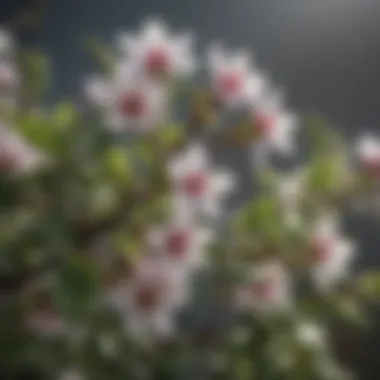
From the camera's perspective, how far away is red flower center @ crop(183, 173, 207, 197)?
86cm

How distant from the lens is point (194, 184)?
86 cm

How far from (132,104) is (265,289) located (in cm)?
26

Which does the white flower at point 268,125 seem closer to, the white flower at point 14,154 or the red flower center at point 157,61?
the red flower center at point 157,61

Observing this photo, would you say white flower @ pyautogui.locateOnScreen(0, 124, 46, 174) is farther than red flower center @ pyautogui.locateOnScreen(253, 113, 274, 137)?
No

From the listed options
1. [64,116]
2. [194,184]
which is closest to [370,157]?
[194,184]

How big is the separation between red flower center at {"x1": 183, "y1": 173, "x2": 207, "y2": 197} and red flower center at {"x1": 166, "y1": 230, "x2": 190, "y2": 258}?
0.05 meters

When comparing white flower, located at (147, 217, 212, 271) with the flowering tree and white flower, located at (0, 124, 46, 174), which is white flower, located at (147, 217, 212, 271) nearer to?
the flowering tree

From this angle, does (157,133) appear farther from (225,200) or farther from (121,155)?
(225,200)

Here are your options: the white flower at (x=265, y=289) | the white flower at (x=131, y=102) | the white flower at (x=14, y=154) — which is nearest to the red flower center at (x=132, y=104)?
the white flower at (x=131, y=102)

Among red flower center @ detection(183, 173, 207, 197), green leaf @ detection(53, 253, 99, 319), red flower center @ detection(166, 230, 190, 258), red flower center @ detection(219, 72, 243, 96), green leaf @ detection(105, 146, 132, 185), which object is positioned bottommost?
green leaf @ detection(53, 253, 99, 319)

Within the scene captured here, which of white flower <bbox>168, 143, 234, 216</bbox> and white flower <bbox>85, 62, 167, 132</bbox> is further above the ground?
white flower <bbox>85, 62, 167, 132</bbox>

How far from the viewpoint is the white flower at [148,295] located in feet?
2.76

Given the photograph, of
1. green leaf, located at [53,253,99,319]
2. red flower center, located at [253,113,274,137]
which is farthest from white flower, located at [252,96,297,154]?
green leaf, located at [53,253,99,319]

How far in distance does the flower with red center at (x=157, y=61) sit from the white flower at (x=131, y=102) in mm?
15
